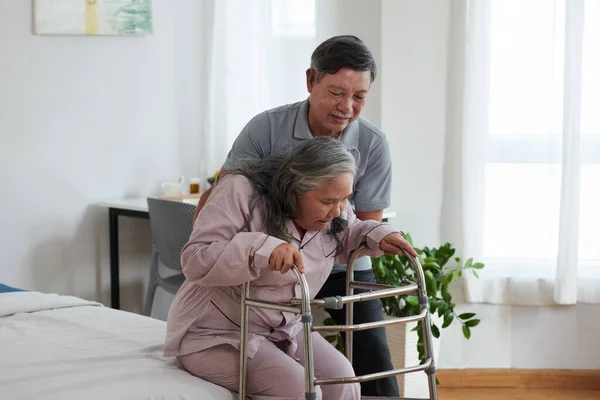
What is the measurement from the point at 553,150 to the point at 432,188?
0.51m

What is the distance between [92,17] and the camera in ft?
12.7

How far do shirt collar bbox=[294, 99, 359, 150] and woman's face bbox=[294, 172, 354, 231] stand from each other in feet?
1.06

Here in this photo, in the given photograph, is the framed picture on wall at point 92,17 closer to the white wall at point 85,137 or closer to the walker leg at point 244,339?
the white wall at point 85,137

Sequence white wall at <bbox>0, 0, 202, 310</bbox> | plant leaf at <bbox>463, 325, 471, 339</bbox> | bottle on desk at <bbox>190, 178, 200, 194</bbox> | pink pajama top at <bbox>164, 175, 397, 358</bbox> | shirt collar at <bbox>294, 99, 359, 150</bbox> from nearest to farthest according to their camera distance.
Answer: pink pajama top at <bbox>164, 175, 397, 358</bbox> → shirt collar at <bbox>294, 99, 359, 150</bbox> → plant leaf at <bbox>463, 325, 471, 339</bbox> → white wall at <bbox>0, 0, 202, 310</bbox> → bottle on desk at <bbox>190, 178, 200, 194</bbox>

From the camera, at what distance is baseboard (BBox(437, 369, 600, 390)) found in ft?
12.3

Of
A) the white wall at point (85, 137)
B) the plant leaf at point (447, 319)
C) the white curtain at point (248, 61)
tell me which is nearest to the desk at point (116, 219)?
the white wall at point (85, 137)

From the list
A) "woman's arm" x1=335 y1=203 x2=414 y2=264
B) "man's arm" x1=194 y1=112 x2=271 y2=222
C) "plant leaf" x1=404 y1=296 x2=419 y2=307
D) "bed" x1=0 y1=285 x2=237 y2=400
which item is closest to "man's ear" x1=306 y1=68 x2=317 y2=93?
"man's arm" x1=194 y1=112 x2=271 y2=222

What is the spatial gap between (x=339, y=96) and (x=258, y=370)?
661 mm

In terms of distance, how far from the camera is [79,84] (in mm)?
3844

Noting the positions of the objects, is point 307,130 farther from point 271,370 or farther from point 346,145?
point 271,370

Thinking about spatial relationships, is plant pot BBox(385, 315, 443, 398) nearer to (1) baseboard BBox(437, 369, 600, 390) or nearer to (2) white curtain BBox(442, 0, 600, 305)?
(1) baseboard BBox(437, 369, 600, 390)

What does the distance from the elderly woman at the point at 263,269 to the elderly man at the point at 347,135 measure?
0.54 ft

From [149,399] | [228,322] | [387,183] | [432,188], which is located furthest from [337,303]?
[432,188]

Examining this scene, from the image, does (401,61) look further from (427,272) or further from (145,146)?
(145,146)
